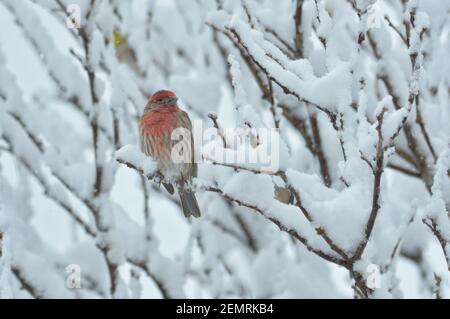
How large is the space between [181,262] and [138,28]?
2.69 metres

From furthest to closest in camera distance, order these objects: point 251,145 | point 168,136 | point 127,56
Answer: point 127,56 → point 168,136 → point 251,145

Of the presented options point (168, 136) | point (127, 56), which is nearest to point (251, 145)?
point (168, 136)

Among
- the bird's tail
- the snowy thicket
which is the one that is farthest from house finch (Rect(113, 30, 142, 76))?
the bird's tail

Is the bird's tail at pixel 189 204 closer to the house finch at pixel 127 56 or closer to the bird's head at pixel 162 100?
the bird's head at pixel 162 100

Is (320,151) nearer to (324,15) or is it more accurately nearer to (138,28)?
(324,15)

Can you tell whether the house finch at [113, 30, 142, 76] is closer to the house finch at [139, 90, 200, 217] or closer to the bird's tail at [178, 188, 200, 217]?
the house finch at [139, 90, 200, 217]

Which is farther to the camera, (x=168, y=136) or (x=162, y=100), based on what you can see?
(x=162, y=100)

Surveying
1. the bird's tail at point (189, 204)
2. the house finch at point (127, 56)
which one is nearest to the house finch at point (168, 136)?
the bird's tail at point (189, 204)

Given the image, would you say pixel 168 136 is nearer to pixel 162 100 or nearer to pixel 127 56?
pixel 162 100

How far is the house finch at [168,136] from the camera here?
583cm

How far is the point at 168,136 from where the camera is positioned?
6.03 meters

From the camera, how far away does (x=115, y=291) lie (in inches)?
242
